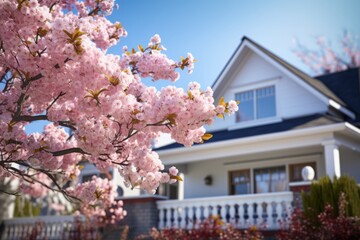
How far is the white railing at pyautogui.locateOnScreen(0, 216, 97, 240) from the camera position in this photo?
12461 mm

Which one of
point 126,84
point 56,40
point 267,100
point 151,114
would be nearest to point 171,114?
point 151,114

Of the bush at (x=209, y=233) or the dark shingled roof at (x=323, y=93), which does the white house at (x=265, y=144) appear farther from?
the bush at (x=209, y=233)

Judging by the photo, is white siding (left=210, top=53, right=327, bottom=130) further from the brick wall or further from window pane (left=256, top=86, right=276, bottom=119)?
the brick wall

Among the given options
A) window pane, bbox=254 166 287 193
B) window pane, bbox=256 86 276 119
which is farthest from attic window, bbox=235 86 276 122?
window pane, bbox=254 166 287 193

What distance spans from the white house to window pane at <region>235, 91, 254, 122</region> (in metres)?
0.03

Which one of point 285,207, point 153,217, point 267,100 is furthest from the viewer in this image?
point 267,100

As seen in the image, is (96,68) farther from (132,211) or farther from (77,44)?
(132,211)

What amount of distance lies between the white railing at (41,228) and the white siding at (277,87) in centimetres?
608

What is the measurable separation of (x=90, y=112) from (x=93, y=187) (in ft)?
5.27

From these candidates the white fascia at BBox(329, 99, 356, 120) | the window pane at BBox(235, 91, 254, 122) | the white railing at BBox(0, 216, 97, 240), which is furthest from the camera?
the window pane at BBox(235, 91, 254, 122)

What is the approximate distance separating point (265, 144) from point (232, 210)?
91.2 inches

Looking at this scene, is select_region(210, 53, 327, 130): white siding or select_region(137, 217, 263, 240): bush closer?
select_region(137, 217, 263, 240): bush

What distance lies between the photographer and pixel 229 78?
15.7 m

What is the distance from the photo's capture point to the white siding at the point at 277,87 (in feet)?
45.9
